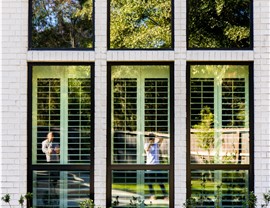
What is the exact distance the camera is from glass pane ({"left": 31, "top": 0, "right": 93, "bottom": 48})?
8.55 meters

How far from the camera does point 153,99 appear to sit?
28.0ft

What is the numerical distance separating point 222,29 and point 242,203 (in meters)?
2.98

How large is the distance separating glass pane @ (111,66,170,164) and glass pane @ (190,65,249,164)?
476mm

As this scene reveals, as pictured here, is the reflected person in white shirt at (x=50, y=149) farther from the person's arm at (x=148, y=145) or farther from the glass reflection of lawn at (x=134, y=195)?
the person's arm at (x=148, y=145)

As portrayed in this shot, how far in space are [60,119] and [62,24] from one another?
5.38 ft

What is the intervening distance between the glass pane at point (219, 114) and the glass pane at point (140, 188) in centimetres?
68

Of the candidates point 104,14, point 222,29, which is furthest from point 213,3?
point 104,14

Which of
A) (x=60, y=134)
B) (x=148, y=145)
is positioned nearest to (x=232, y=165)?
(x=148, y=145)

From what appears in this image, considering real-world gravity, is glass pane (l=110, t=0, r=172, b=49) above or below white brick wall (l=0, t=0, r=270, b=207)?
above

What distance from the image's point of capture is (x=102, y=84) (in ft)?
27.5

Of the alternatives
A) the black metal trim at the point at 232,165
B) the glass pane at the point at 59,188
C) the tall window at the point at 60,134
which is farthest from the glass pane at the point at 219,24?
the glass pane at the point at 59,188

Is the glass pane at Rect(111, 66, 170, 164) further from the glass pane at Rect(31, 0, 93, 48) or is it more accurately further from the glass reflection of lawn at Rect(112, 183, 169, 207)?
the glass pane at Rect(31, 0, 93, 48)

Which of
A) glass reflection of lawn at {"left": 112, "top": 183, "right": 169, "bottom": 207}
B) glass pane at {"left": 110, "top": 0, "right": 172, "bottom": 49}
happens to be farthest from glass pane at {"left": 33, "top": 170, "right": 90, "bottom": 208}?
glass pane at {"left": 110, "top": 0, "right": 172, "bottom": 49}

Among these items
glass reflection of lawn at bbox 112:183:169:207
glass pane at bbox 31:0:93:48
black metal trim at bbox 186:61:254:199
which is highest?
glass pane at bbox 31:0:93:48
